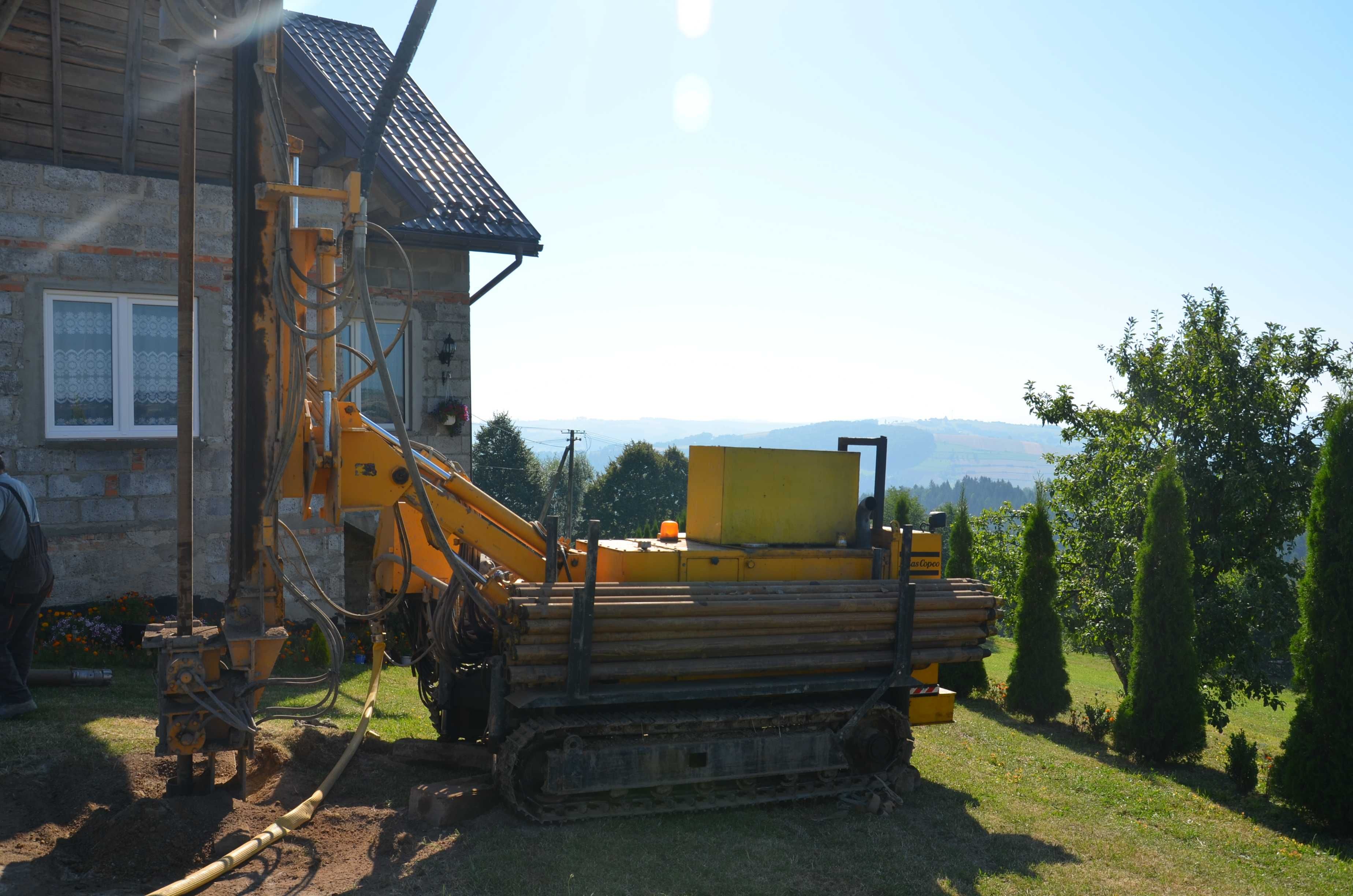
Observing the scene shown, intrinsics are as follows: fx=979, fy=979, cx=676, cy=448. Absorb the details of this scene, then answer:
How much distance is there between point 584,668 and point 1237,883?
4.58m

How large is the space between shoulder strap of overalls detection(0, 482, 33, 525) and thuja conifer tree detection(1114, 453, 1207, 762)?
34.1 feet

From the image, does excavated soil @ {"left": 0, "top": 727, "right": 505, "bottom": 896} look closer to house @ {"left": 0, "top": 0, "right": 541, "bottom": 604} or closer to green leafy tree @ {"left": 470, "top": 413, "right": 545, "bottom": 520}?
house @ {"left": 0, "top": 0, "right": 541, "bottom": 604}

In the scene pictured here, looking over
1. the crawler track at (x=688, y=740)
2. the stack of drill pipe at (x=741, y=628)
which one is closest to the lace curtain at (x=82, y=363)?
the stack of drill pipe at (x=741, y=628)

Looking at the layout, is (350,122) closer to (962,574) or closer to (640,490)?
(962,574)

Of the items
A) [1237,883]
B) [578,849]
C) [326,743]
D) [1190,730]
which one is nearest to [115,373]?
[326,743]

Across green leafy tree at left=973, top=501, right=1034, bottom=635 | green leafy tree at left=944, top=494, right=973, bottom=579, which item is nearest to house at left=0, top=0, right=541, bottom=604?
green leafy tree at left=944, top=494, right=973, bottom=579

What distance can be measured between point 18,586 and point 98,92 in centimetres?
532

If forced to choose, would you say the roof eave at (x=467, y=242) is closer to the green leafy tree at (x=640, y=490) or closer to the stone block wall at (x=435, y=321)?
the stone block wall at (x=435, y=321)

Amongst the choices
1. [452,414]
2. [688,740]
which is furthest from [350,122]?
[688,740]

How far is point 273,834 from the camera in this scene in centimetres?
543

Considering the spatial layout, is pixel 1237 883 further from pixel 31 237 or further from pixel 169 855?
pixel 31 237

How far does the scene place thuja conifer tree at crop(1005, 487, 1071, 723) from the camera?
12.8m

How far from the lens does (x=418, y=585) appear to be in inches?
305

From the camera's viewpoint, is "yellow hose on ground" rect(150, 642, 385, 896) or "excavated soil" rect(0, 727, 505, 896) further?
"excavated soil" rect(0, 727, 505, 896)
